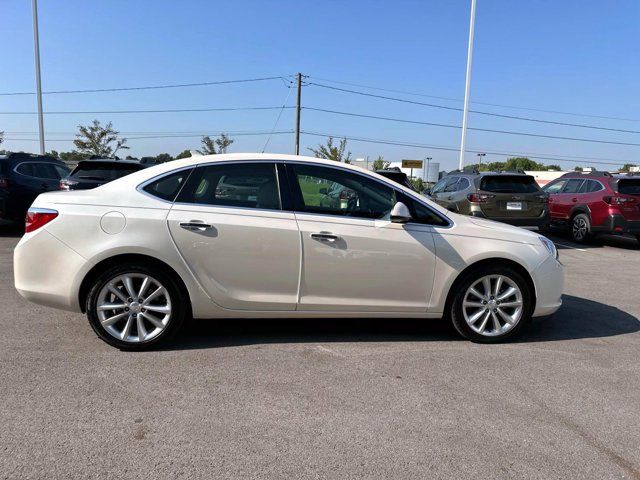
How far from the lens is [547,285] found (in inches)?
174

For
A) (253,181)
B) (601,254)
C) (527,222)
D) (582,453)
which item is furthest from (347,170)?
(601,254)

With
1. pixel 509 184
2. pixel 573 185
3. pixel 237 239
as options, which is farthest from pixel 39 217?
pixel 573 185

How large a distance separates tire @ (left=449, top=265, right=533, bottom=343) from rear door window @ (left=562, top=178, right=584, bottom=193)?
8856 millimetres

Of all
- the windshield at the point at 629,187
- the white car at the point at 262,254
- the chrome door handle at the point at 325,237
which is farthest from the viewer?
the windshield at the point at 629,187

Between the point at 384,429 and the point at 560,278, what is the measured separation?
8.31 ft

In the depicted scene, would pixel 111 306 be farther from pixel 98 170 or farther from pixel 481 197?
pixel 481 197

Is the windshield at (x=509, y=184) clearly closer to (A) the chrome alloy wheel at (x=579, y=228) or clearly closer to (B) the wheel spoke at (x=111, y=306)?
(A) the chrome alloy wheel at (x=579, y=228)

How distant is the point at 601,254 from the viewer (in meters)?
10.1

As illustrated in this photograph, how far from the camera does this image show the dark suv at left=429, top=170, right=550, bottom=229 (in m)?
9.82

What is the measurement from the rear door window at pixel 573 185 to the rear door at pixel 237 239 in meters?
10.2

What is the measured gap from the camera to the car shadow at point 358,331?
14.3ft

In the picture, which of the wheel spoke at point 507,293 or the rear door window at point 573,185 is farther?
the rear door window at point 573,185

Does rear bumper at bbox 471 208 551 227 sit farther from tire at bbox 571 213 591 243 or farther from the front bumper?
the front bumper

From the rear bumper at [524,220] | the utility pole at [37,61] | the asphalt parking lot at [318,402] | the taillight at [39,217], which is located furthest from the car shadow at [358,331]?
the utility pole at [37,61]
